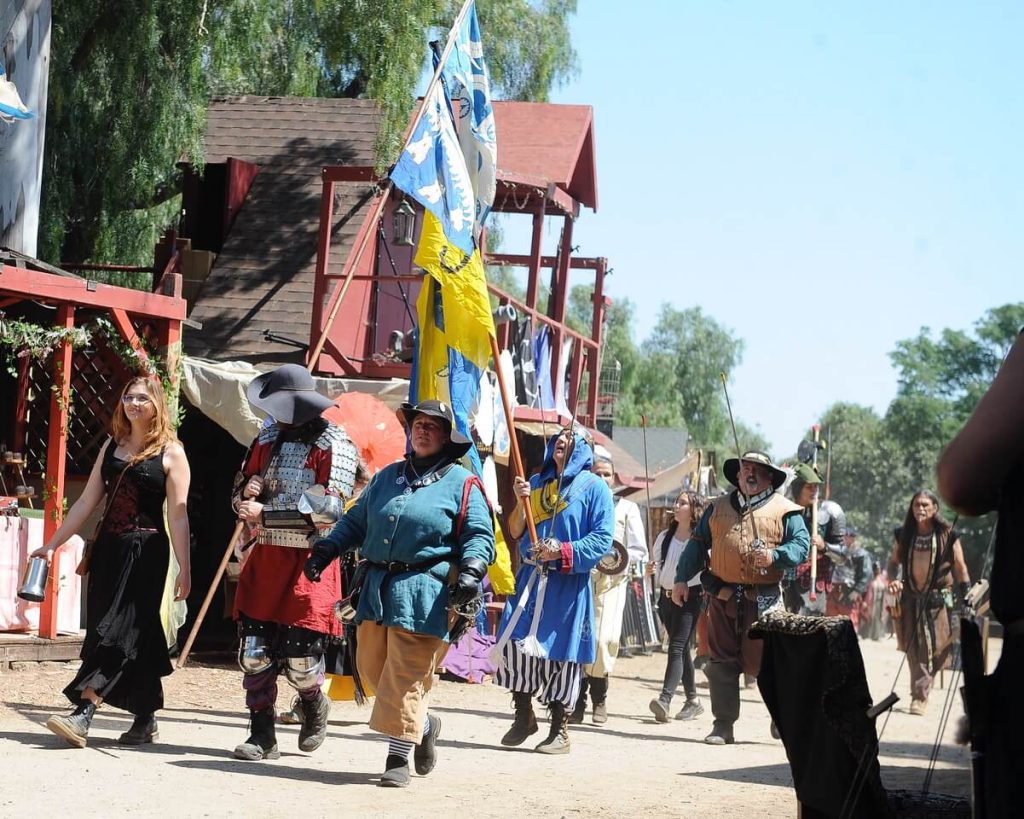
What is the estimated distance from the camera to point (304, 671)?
8094 millimetres

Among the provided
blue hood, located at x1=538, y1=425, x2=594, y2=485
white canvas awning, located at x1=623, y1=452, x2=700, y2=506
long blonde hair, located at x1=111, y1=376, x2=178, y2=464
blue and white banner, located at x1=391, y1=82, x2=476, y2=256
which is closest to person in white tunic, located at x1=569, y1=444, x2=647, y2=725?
blue hood, located at x1=538, y1=425, x2=594, y2=485

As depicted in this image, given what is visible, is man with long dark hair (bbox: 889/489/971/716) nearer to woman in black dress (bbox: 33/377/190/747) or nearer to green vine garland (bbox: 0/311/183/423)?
green vine garland (bbox: 0/311/183/423)

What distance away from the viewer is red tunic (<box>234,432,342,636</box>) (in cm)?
807

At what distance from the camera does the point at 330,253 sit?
17.2 m

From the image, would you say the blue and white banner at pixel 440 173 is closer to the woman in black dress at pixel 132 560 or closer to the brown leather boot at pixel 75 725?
the woman in black dress at pixel 132 560

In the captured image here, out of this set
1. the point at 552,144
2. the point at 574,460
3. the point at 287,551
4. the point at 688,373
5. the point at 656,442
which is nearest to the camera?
the point at 287,551

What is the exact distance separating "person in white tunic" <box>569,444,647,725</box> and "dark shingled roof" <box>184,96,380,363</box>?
14.4 feet

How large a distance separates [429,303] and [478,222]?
86cm

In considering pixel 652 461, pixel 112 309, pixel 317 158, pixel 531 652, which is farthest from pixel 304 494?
pixel 652 461

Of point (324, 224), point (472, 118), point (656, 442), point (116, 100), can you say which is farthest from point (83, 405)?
point (656, 442)

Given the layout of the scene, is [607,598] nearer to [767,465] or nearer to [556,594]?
[767,465]

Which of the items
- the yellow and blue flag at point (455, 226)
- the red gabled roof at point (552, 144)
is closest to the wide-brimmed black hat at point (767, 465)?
the yellow and blue flag at point (455, 226)

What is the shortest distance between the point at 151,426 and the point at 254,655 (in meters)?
1.37

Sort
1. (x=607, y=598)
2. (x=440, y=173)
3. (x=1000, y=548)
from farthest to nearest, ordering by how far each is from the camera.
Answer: (x=607, y=598)
(x=440, y=173)
(x=1000, y=548)
